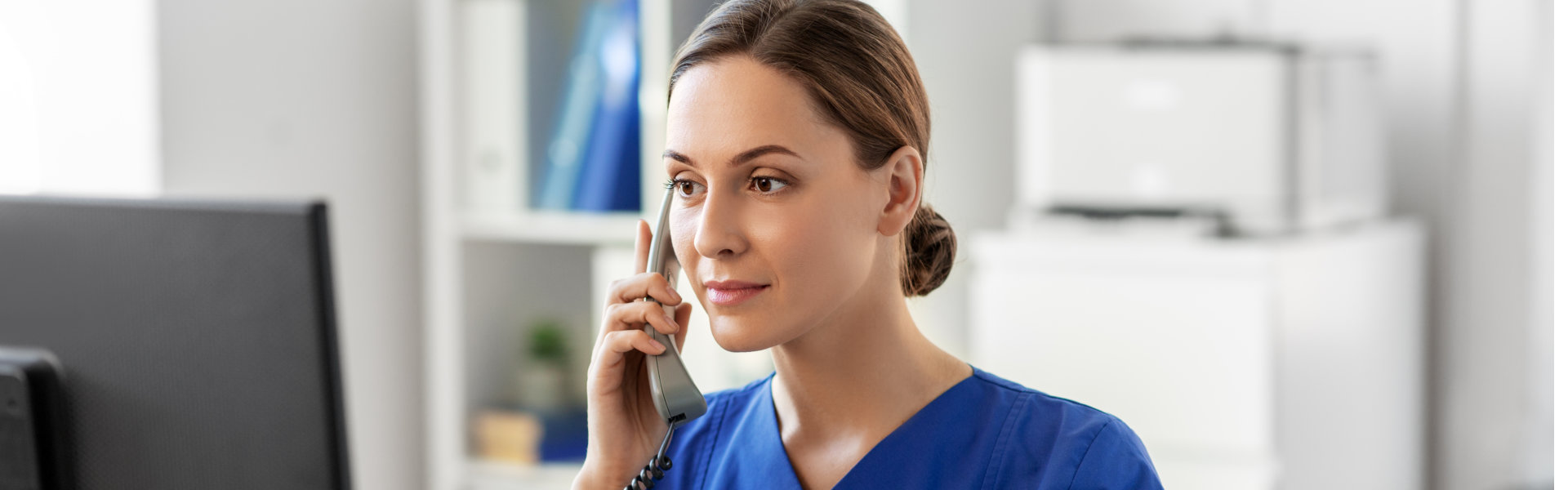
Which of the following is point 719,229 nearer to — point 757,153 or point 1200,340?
point 757,153

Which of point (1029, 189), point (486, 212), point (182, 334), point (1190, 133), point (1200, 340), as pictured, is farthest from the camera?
point (486, 212)

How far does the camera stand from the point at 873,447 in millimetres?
932

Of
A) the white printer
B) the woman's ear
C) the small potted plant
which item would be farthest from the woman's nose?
the small potted plant

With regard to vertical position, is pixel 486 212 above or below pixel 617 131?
below

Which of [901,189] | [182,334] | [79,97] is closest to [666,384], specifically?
Answer: [901,189]

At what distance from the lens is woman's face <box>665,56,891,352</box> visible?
84 cm

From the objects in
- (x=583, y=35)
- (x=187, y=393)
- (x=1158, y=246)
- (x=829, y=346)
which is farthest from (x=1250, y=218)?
(x=187, y=393)

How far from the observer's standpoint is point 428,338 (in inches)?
90.8

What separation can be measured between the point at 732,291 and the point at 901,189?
0.46ft

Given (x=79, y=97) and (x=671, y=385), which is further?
(x=79, y=97)

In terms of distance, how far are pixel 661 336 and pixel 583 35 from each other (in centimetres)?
125

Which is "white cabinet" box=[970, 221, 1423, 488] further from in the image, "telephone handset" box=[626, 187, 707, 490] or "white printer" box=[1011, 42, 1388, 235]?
"telephone handset" box=[626, 187, 707, 490]

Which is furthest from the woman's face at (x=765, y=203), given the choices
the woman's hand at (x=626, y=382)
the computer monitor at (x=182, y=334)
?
the computer monitor at (x=182, y=334)

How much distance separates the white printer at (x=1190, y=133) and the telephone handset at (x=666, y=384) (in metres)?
1.15
